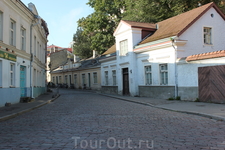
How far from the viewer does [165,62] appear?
1722 centimetres

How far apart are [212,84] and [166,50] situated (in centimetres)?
475

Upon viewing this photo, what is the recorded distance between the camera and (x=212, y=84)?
13.4m

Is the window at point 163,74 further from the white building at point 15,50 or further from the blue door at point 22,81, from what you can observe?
the blue door at point 22,81

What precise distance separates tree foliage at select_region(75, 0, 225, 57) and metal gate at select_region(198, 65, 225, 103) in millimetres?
14726

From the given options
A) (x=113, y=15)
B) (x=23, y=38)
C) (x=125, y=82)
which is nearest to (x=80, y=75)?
(x=113, y=15)

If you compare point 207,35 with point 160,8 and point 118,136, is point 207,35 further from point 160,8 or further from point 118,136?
point 118,136

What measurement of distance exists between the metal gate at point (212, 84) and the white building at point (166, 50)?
1.53 ft

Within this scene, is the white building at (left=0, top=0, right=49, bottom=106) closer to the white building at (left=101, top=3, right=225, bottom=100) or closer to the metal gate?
the white building at (left=101, top=3, right=225, bottom=100)

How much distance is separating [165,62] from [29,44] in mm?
10651

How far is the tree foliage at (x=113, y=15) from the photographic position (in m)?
27.3

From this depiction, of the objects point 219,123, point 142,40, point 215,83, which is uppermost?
point 142,40

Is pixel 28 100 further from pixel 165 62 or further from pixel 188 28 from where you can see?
pixel 188 28

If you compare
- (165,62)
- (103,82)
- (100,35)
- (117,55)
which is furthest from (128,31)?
(100,35)

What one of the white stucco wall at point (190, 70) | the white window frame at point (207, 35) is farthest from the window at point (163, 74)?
the white window frame at point (207, 35)
